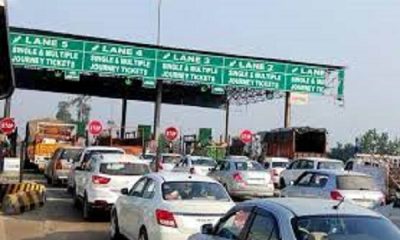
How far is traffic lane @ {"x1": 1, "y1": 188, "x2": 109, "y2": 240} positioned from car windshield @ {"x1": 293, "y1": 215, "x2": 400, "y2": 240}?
29.1 ft

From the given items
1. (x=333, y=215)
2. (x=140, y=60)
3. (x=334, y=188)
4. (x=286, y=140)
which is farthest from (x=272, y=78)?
(x=333, y=215)

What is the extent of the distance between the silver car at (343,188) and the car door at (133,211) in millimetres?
6175

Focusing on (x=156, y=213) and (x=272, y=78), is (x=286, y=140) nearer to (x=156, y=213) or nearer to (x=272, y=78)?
(x=272, y=78)

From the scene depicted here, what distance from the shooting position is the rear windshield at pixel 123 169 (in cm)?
1928

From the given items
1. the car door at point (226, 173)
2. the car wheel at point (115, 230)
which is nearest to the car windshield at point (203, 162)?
the car door at point (226, 173)

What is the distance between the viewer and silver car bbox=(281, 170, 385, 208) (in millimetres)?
19609

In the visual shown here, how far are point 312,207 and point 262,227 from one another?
533 millimetres

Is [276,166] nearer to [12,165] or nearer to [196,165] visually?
[196,165]

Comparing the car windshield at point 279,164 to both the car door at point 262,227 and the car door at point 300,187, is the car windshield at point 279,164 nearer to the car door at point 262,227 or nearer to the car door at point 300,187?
the car door at point 300,187

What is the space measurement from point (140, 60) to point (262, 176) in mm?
17408

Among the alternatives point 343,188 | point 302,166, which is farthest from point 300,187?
point 302,166

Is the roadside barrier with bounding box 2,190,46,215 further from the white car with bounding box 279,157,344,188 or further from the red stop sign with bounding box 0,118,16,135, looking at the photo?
the red stop sign with bounding box 0,118,16,135

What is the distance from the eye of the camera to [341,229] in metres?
7.65

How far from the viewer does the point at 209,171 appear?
3312cm
